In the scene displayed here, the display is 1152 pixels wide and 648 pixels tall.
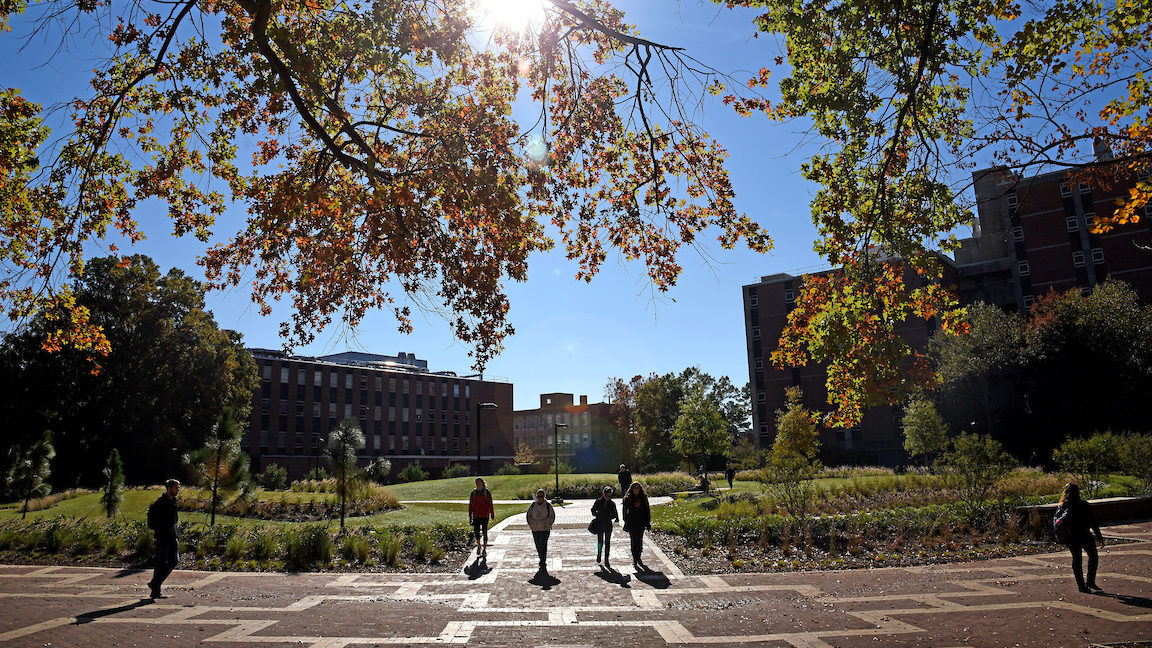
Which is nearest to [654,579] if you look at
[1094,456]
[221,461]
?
[221,461]

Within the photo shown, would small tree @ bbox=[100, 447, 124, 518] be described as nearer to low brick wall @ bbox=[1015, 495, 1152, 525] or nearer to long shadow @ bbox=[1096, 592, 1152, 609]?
long shadow @ bbox=[1096, 592, 1152, 609]

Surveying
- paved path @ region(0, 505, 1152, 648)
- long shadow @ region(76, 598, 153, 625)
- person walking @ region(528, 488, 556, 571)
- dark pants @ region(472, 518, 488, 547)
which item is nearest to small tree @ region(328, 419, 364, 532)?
dark pants @ region(472, 518, 488, 547)

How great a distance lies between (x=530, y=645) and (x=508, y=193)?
18.3 feet

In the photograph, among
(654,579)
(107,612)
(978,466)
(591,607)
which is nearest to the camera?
(107,612)

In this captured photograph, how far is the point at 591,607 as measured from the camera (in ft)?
30.9

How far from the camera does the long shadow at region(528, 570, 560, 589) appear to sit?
11273mm

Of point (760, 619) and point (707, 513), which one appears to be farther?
point (707, 513)

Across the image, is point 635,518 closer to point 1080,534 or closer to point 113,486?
point 1080,534

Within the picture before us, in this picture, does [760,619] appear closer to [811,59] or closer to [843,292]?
[843,292]

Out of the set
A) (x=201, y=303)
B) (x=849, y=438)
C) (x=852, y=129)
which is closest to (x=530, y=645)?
(x=852, y=129)

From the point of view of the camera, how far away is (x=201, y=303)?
43906 millimetres

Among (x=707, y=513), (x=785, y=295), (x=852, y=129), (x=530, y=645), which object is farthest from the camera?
(x=785, y=295)

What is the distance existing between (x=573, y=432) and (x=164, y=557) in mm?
89646

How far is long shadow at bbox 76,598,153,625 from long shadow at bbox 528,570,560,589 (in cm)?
609
